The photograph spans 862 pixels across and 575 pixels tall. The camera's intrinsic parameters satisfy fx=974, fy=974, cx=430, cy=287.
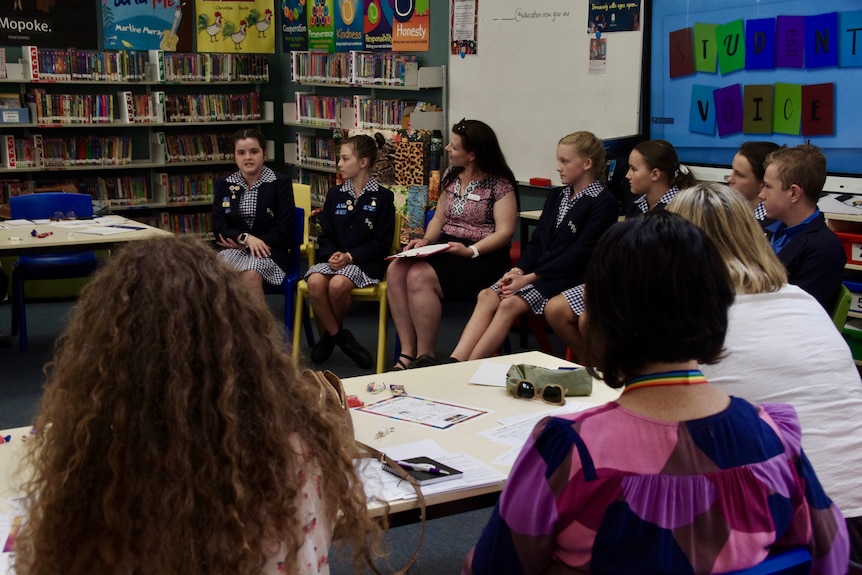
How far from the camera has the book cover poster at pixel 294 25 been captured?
8352mm

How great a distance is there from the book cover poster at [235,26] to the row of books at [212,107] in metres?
0.42

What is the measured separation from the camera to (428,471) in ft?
6.16

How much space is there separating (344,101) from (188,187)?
1.67m

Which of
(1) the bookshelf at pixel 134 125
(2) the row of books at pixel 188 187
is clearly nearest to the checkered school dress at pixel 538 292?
(1) the bookshelf at pixel 134 125

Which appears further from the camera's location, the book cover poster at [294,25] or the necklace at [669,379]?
the book cover poster at [294,25]

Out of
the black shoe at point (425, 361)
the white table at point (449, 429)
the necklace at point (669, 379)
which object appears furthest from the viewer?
the black shoe at point (425, 361)

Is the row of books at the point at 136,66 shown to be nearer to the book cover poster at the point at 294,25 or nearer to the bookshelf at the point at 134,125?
the bookshelf at the point at 134,125

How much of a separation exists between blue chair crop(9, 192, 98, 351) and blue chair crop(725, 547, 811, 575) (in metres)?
4.72

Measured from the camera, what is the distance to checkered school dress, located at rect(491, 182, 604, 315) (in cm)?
434

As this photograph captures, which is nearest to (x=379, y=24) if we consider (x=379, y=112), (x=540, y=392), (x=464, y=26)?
(x=379, y=112)

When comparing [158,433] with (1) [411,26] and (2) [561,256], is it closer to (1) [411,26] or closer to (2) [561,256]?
(2) [561,256]

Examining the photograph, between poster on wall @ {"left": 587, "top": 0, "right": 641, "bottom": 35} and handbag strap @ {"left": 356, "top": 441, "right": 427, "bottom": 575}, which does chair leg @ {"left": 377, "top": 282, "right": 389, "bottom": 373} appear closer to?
poster on wall @ {"left": 587, "top": 0, "right": 641, "bottom": 35}

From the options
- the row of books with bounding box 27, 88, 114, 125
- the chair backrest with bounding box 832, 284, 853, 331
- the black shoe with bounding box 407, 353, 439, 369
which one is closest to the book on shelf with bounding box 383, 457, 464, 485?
the chair backrest with bounding box 832, 284, 853, 331

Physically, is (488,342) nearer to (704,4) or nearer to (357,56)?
(704,4)
